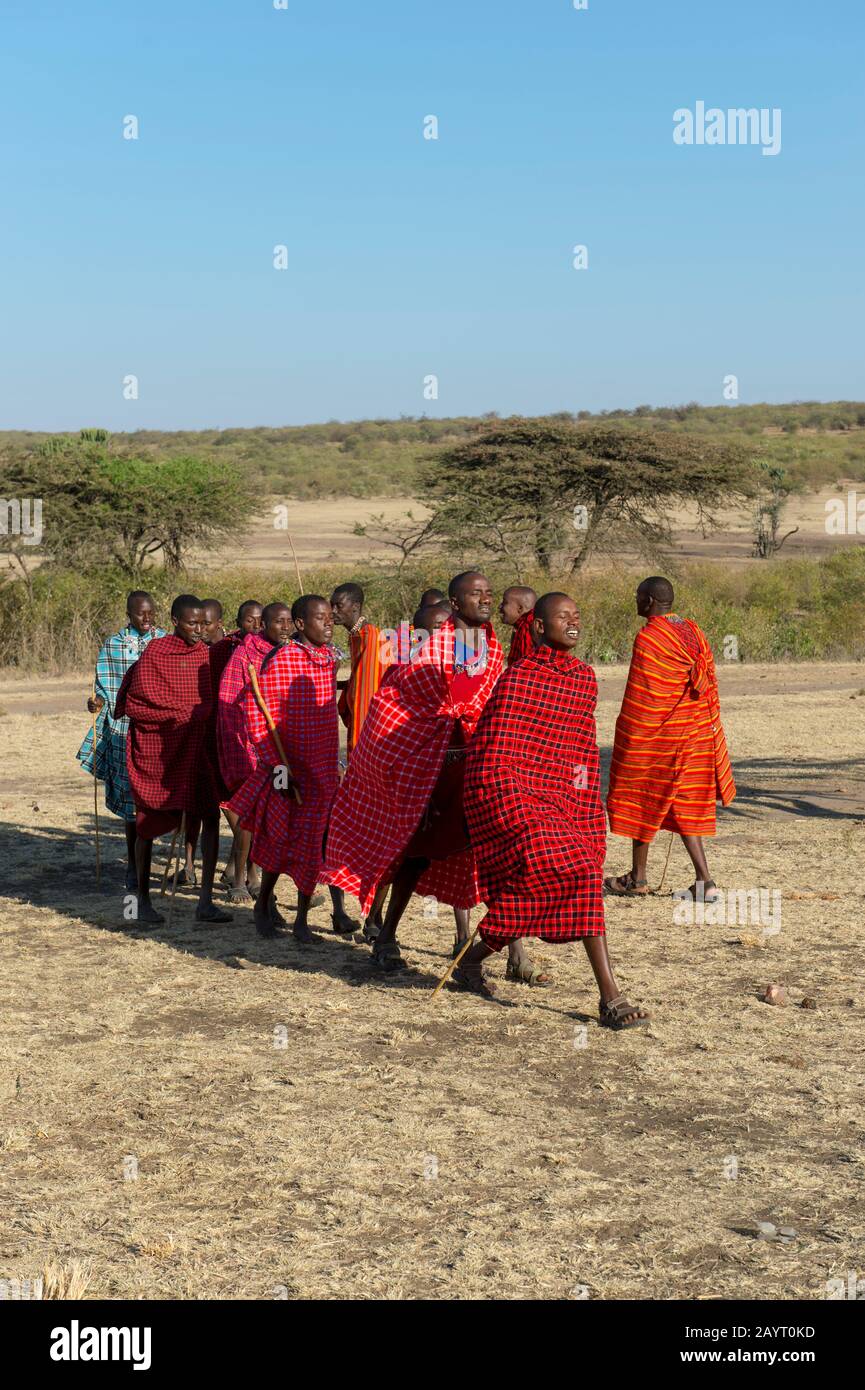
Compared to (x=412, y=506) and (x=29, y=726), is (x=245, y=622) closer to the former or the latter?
(x=29, y=726)

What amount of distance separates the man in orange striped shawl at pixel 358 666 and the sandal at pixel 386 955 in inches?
45.4

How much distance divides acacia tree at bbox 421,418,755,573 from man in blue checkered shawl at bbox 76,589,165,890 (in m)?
18.0

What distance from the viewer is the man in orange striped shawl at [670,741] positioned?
28.9 ft

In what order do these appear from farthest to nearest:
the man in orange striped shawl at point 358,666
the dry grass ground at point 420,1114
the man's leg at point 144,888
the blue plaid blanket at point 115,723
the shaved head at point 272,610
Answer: the blue plaid blanket at point 115,723
the shaved head at point 272,610
the man's leg at point 144,888
the man in orange striped shawl at point 358,666
the dry grass ground at point 420,1114

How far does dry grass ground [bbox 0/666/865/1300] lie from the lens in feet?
14.6

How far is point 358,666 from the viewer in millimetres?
8344

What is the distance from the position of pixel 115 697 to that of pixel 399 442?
7770 centimetres

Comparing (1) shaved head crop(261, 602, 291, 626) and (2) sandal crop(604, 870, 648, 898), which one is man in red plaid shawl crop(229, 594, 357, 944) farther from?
(2) sandal crop(604, 870, 648, 898)

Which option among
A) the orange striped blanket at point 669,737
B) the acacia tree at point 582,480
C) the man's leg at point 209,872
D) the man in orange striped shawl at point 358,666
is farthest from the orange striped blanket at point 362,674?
the acacia tree at point 582,480

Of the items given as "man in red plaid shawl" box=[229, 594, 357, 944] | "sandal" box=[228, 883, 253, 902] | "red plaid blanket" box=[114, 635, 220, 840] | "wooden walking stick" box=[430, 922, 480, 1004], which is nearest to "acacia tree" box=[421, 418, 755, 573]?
"sandal" box=[228, 883, 253, 902]

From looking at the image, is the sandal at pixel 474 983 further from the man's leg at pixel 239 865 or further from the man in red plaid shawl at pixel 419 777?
the man's leg at pixel 239 865

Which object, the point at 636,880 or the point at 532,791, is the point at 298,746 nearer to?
the point at 532,791

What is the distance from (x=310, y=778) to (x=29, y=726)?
9.49 metres
